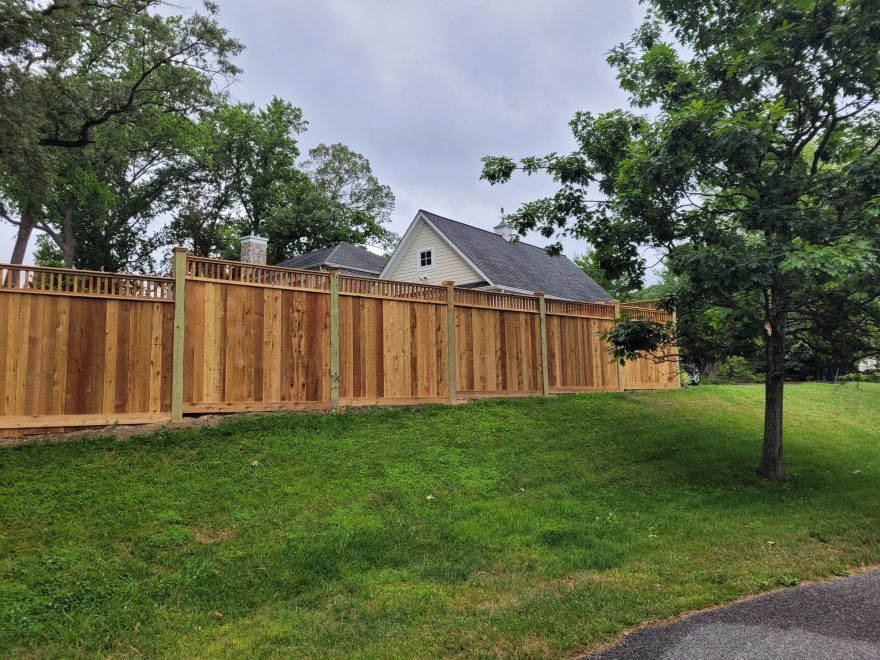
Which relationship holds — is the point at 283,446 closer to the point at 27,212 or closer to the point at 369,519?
the point at 369,519

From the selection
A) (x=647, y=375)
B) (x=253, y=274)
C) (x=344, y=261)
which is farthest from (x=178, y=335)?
(x=344, y=261)

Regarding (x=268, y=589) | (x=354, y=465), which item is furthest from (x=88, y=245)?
(x=268, y=589)

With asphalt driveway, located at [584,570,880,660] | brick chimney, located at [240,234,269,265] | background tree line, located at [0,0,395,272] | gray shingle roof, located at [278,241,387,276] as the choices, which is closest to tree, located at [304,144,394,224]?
background tree line, located at [0,0,395,272]

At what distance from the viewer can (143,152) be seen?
2447 centimetres

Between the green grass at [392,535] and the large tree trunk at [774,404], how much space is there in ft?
1.10

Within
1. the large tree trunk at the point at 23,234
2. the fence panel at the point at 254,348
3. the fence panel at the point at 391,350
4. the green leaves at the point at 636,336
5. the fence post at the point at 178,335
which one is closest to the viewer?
the fence post at the point at 178,335

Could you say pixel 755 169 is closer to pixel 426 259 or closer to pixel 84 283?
pixel 84 283

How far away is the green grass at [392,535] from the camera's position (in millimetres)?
3119

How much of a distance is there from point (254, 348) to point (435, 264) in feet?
35.8

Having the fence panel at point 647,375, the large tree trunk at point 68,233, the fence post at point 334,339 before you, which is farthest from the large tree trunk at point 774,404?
the large tree trunk at point 68,233

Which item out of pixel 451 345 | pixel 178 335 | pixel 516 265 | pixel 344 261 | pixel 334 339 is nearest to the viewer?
pixel 178 335

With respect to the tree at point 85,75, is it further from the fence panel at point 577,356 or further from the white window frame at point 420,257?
the fence panel at point 577,356

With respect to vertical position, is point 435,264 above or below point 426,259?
below

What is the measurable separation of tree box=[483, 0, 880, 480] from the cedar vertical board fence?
7.93 ft
